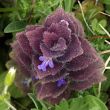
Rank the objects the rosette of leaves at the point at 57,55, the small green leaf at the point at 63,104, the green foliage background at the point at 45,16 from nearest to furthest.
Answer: the rosette of leaves at the point at 57,55 < the small green leaf at the point at 63,104 < the green foliage background at the point at 45,16

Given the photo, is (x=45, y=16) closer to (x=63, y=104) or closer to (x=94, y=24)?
(x=94, y=24)

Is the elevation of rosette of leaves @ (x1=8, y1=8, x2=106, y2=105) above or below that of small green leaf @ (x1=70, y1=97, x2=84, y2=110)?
above

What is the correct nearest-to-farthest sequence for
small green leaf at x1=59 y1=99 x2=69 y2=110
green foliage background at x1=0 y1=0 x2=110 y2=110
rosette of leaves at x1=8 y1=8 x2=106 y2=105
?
rosette of leaves at x1=8 y1=8 x2=106 y2=105 < small green leaf at x1=59 y1=99 x2=69 y2=110 < green foliage background at x1=0 y1=0 x2=110 y2=110

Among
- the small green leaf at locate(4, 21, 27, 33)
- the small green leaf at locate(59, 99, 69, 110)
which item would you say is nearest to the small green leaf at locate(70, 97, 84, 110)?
the small green leaf at locate(59, 99, 69, 110)

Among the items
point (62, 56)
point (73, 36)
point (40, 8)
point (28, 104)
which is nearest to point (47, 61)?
point (62, 56)

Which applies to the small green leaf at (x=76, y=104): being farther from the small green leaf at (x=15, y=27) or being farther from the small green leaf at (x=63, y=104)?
the small green leaf at (x=15, y=27)

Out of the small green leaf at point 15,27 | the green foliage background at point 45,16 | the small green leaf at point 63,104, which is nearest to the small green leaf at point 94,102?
the green foliage background at point 45,16

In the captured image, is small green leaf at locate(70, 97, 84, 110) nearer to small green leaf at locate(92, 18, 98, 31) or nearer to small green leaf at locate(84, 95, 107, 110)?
small green leaf at locate(84, 95, 107, 110)

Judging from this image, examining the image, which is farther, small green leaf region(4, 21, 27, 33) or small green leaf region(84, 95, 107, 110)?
small green leaf region(4, 21, 27, 33)

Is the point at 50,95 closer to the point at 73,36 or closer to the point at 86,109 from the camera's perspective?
the point at 86,109
